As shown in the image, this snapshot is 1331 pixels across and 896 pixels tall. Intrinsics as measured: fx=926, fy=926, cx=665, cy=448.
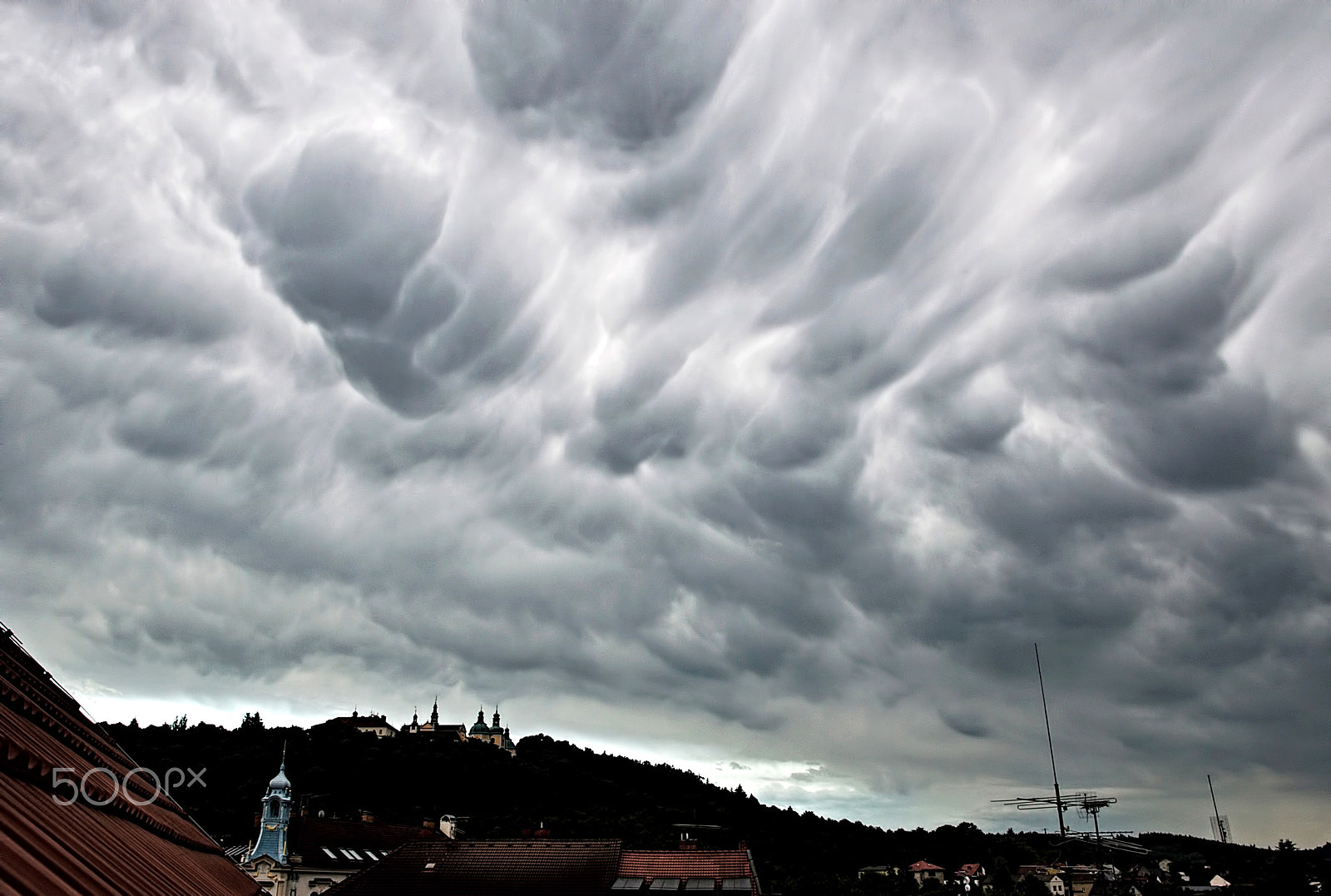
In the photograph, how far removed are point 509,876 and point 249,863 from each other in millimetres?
25040

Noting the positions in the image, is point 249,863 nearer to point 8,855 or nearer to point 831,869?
point 8,855

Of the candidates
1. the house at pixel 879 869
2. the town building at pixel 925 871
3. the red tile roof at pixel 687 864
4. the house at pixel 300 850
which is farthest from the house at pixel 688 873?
the town building at pixel 925 871

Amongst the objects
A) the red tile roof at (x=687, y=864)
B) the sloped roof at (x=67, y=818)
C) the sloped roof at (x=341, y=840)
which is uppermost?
the sloped roof at (x=341, y=840)

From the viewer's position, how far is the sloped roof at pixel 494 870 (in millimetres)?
56625

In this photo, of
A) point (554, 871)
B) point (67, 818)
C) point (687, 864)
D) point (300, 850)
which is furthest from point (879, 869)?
point (67, 818)

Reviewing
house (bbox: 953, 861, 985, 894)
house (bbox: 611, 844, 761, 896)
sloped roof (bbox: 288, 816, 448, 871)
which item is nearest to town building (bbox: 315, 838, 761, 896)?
house (bbox: 611, 844, 761, 896)

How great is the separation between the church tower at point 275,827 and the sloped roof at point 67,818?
55315 mm

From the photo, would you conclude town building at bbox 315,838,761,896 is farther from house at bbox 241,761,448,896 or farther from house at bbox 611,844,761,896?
house at bbox 241,761,448,896

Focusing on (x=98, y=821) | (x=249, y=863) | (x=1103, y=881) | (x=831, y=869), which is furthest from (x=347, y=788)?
(x=98, y=821)

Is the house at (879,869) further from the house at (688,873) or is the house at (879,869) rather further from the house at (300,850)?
the house at (688,873)

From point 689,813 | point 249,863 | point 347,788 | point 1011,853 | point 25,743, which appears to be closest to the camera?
point 25,743

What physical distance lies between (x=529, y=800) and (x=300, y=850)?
88.1 m

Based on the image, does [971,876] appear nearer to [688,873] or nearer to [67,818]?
[688,873]

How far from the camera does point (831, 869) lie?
13525 centimetres
